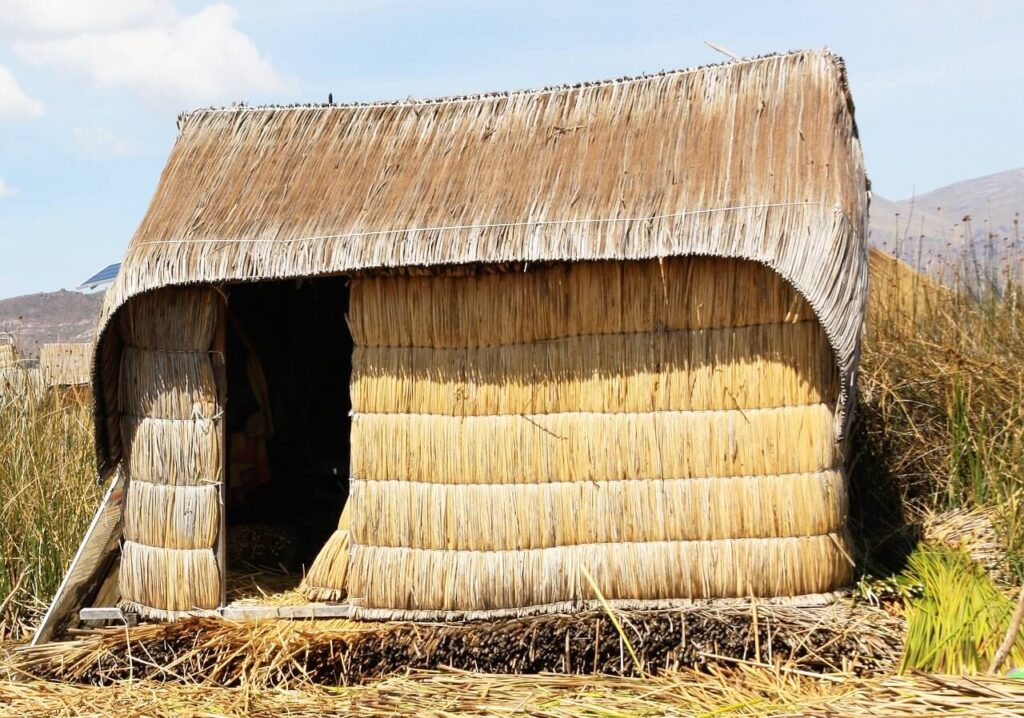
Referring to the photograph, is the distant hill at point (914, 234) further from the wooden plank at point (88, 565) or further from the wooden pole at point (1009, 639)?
the wooden pole at point (1009, 639)

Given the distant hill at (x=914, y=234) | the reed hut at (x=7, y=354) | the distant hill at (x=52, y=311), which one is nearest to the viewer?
the reed hut at (x=7, y=354)

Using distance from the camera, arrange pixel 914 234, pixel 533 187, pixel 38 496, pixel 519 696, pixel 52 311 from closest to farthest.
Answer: pixel 519 696, pixel 533 187, pixel 38 496, pixel 52 311, pixel 914 234

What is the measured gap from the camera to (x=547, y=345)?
5492mm

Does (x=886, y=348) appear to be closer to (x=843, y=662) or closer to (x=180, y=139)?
(x=843, y=662)

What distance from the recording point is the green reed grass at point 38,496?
6.79m

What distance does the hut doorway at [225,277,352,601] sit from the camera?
720 centimetres

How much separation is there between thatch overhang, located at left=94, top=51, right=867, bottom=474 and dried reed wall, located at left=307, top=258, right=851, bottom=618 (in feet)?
Result: 0.78

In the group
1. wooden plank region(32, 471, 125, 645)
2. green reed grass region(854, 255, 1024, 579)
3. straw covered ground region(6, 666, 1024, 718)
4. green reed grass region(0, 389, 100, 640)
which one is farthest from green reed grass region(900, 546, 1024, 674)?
green reed grass region(0, 389, 100, 640)

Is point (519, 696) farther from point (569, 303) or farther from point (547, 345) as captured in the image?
point (569, 303)

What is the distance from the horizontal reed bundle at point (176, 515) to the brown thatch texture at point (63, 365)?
58.2 inches

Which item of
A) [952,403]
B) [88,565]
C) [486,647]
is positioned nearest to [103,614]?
[88,565]

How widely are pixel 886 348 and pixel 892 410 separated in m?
0.60

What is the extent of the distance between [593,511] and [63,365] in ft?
16.6

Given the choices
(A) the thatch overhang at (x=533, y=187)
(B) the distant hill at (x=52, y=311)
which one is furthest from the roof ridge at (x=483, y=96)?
(B) the distant hill at (x=52, y=311)
